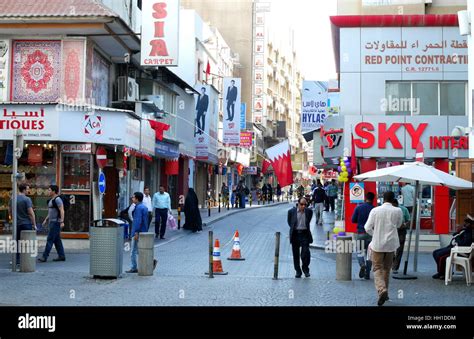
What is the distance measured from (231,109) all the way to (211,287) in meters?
34.8

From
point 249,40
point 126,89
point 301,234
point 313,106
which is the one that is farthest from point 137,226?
point 249,40

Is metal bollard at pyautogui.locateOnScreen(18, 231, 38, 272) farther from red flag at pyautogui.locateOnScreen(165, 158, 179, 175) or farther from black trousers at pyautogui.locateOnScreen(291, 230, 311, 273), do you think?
red flag at pyautogui.locateOnScreen(165, 158, 179, 175)

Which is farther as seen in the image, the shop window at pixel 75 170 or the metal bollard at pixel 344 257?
the shop window at pixel 75 170

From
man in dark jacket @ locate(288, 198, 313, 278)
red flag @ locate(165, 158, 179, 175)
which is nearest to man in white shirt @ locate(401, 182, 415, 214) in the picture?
man in dark jacket @ locate(288, 198, 313, 278)

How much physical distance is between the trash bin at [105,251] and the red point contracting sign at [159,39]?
10067mm

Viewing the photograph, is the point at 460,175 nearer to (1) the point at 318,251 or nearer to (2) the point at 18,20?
(1) the point at 318,251

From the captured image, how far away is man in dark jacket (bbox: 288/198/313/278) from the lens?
15.2 meters

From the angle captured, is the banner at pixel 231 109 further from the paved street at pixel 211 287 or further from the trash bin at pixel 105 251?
the trash bin at pixel 105 251

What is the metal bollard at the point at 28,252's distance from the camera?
50.0 ft

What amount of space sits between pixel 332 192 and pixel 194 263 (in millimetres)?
21651

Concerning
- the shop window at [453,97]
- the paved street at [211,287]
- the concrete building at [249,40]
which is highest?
the concrete building at [249,40]

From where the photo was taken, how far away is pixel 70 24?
2109 centimetres

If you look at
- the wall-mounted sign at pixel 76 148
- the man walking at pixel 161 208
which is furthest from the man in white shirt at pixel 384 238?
the man walking at pixel 161 208

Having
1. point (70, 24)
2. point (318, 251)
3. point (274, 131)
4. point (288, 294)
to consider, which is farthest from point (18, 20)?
point (274, 131)
